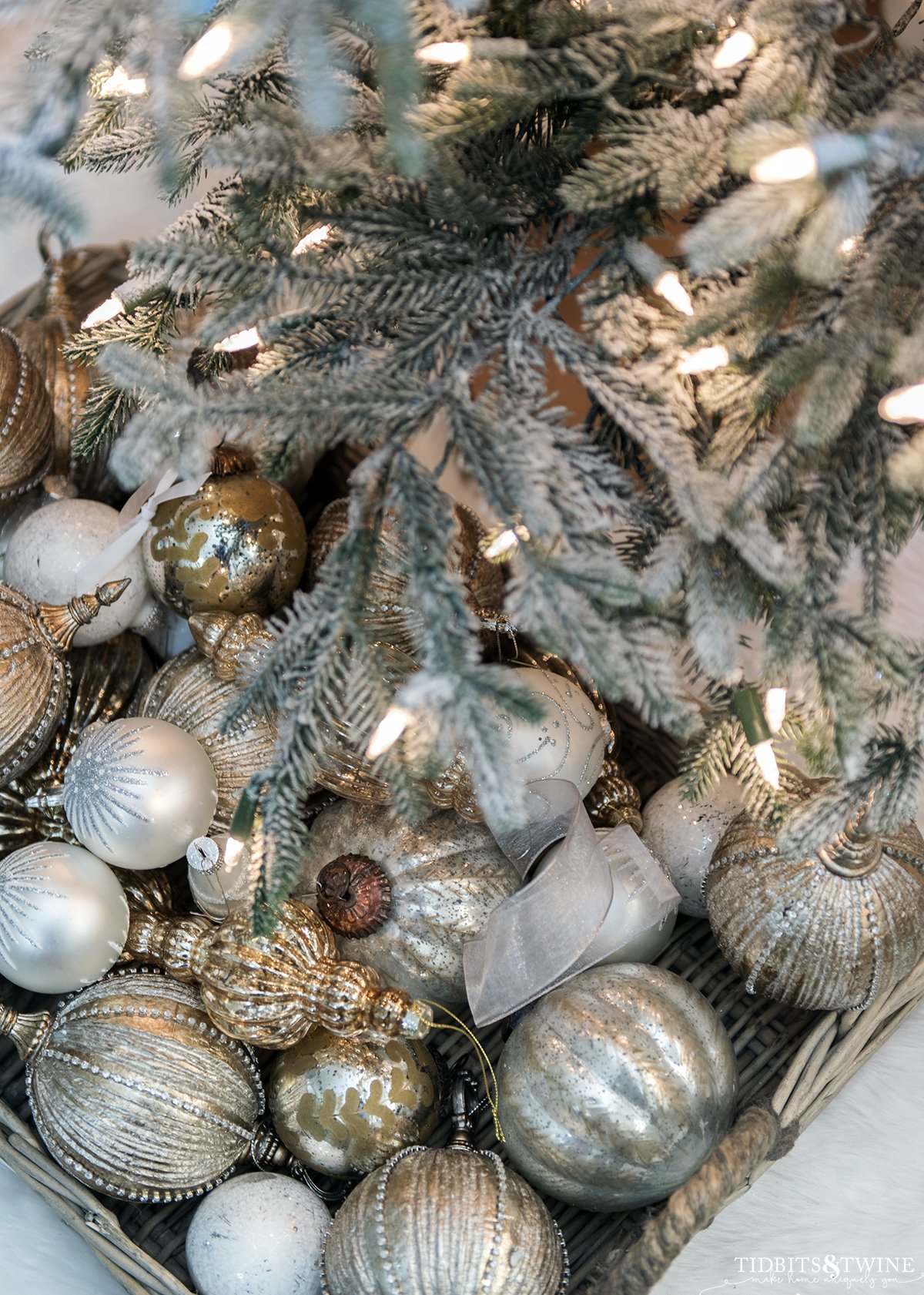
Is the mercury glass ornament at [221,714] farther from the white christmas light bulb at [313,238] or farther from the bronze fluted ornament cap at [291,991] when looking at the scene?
the white christmas light bulb at [313,238]

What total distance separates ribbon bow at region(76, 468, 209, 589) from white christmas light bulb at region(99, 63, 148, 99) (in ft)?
0.76

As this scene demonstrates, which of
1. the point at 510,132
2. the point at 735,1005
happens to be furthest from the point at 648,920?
the point at 510,132

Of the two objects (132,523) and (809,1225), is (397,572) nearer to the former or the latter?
(132,523)

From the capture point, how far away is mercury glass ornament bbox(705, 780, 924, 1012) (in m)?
0.72

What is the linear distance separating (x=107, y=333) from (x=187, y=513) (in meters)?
0.16

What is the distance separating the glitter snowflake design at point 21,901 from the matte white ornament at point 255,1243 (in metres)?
0.20

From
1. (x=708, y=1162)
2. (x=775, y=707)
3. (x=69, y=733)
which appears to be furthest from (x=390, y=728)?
(x=69, y=733)

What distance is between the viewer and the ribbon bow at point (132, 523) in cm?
79

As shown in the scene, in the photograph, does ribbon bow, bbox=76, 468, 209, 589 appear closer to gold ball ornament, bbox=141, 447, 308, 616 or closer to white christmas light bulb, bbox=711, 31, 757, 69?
gold ball ornament, bbox=141, 447, 308, 616

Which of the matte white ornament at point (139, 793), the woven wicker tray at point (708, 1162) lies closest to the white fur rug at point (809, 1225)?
the woven wicker tray at point (708, 1162)

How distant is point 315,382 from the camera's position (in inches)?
20.8

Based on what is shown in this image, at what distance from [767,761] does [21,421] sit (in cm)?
60

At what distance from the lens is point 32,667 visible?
2.64ft

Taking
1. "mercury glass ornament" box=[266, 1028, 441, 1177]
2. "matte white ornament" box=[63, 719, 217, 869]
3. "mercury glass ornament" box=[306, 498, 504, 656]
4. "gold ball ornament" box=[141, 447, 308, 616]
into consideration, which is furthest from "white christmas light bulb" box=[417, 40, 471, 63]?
"mercury glass ornament" box=[266, 1028, 441, 1177]
